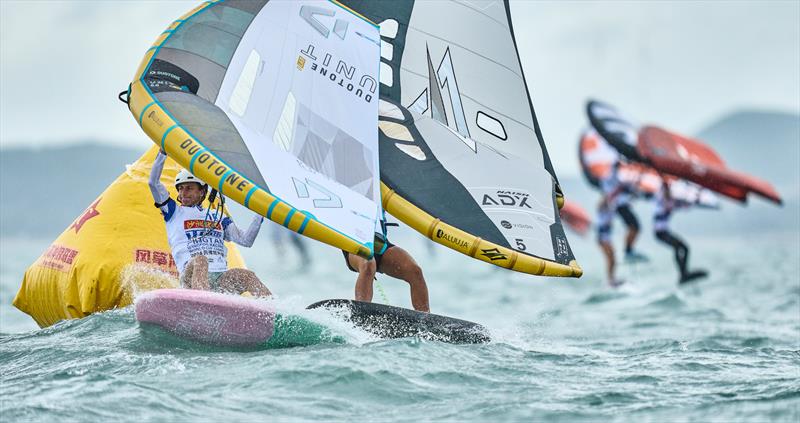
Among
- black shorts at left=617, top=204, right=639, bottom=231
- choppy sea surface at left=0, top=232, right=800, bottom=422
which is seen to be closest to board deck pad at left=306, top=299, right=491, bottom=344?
choppy sea surface at left=0, top=232, right=800, bottom=422

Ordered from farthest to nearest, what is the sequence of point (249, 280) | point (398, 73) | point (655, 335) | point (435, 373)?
1. point (655, 335)
2. point (398, 73)
3. point (249, 280)
4. point (435, 373)

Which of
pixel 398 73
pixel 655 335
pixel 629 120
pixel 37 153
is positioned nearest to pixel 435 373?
pixel 398 73

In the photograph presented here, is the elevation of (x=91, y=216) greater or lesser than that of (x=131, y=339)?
greater

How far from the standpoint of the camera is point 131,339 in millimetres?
7273

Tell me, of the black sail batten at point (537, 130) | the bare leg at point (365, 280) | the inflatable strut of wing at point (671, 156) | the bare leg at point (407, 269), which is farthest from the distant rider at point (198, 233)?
the inflatable strut of wing at point (671, 156)

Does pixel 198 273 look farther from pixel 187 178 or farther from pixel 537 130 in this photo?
pixel 537 130

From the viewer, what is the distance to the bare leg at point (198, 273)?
292 inches

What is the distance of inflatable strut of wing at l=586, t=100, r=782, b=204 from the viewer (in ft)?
59.6

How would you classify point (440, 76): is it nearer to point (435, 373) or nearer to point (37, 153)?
point (435, 373)

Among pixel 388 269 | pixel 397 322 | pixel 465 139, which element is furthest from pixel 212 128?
pixel 465 139

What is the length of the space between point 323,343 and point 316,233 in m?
0.70

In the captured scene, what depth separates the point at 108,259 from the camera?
8.66 meters

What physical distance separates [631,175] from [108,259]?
13.0m

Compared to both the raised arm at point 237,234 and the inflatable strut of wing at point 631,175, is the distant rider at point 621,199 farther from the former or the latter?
the raised arm at point 237,234
